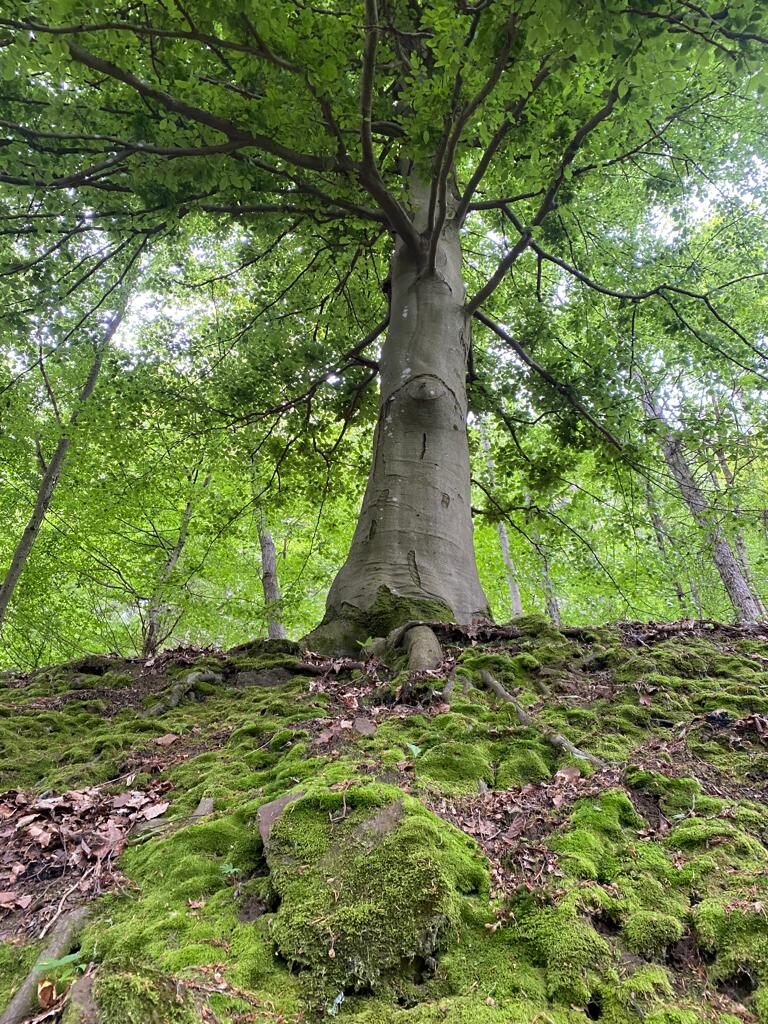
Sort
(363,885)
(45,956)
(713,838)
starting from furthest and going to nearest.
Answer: (713,838) → (363,885) → (45,956)

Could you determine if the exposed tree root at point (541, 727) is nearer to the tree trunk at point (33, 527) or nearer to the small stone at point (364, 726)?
the small stone at point (364, 726)

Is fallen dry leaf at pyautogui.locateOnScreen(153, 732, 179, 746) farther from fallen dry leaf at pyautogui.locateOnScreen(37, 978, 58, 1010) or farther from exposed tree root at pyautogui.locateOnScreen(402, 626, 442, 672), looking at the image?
fallen dry leaf at pyautogui.locateOnScreen(37, 978, 58, 1010)

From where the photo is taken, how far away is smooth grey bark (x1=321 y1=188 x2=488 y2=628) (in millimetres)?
3928

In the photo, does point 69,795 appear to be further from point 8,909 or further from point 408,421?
point 408,421

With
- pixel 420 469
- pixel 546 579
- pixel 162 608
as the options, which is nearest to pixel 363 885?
pixel 420 469

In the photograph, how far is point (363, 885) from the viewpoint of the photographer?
1361mm

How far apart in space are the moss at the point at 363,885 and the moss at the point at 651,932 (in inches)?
13.4

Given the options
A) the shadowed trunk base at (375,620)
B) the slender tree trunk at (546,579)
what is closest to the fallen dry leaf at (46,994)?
the shadowed trunk base at (375,620)

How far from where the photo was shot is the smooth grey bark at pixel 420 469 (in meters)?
3.93

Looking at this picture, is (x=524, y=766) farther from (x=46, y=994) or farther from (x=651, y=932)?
(x=46, y=994)

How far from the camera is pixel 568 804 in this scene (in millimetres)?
1756

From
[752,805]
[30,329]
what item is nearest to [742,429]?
[752,805]

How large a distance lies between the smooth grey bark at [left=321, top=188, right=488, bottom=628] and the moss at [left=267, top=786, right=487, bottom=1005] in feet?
7.14

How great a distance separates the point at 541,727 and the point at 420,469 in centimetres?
235
